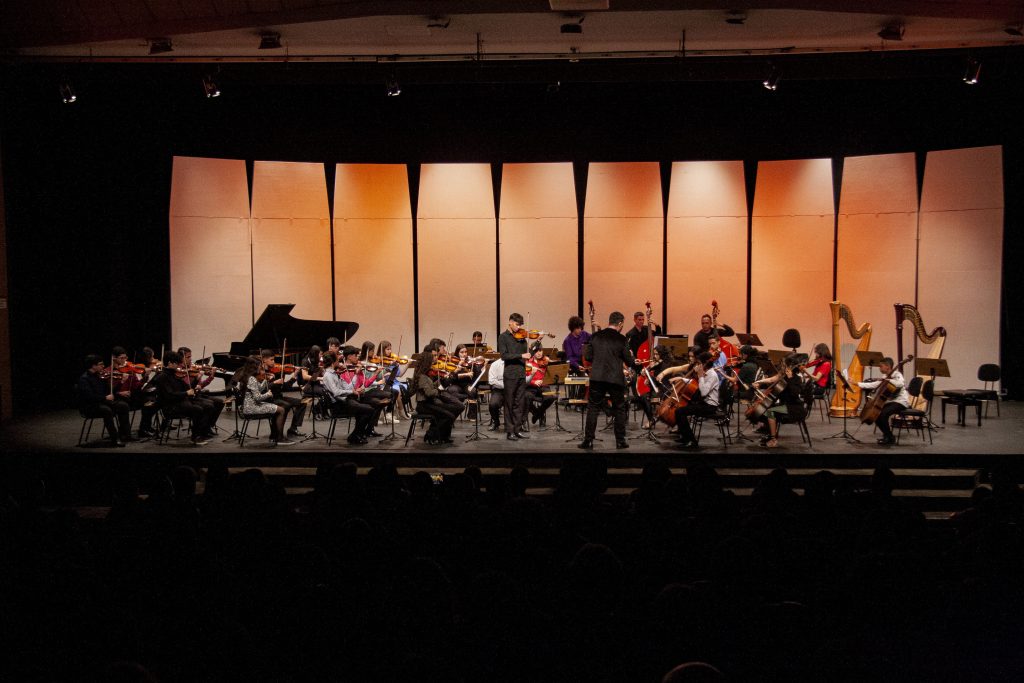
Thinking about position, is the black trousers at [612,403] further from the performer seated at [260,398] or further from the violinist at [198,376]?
the violinist at [198,376]

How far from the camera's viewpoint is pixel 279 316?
34.5ft

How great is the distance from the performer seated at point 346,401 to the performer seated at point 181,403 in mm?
1338

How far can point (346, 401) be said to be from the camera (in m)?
8.48

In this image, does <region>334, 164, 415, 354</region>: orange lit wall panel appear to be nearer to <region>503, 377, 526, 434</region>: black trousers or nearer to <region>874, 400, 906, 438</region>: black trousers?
<region>503, 377, 526, 434</region>: black trousers

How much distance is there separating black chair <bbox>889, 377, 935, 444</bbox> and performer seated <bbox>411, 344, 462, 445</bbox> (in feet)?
15.5

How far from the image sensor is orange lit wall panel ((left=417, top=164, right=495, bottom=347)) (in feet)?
40.2

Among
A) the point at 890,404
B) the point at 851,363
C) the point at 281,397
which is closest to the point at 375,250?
the point at 281,397

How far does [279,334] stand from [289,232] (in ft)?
7.76

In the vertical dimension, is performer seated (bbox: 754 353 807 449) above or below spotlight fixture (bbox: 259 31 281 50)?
below

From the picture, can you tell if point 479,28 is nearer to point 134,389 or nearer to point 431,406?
point 431,406

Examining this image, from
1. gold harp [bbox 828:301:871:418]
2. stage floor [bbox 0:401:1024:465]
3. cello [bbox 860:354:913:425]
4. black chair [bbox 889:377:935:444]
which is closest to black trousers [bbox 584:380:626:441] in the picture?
stage floor [bbox 0:401:1024:465]
